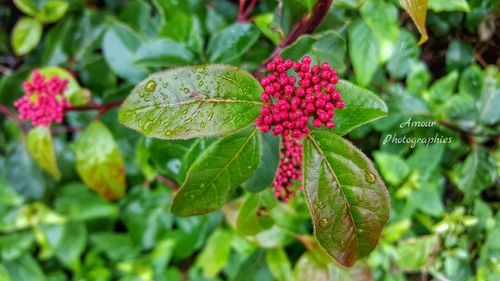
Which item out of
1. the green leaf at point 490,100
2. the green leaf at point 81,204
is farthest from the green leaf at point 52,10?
the green leaf at point 490,100

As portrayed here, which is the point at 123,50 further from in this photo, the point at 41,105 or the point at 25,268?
the point at 25,268

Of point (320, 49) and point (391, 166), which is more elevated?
point (320, 49)

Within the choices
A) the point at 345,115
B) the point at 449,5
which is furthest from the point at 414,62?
the point at 345,115

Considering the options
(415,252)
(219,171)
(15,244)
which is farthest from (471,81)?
(15,244)

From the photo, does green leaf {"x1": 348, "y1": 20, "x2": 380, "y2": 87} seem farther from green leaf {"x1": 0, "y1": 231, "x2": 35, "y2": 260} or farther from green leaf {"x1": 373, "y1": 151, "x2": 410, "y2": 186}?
green leaf {"x1": 0, "y1": 231, "x2": 35, "y2": 260}

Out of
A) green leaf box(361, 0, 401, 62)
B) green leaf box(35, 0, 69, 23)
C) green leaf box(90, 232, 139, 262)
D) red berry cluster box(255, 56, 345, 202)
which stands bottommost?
green leaf box(90, 232, 139, 262)

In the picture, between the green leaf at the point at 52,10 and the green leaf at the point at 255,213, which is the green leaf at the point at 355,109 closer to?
the green leaf at the point at 255,213

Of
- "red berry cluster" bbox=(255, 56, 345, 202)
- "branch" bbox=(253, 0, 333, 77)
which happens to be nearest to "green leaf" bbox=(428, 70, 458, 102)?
"branch" bbox=(253, 0, 333, 77)
